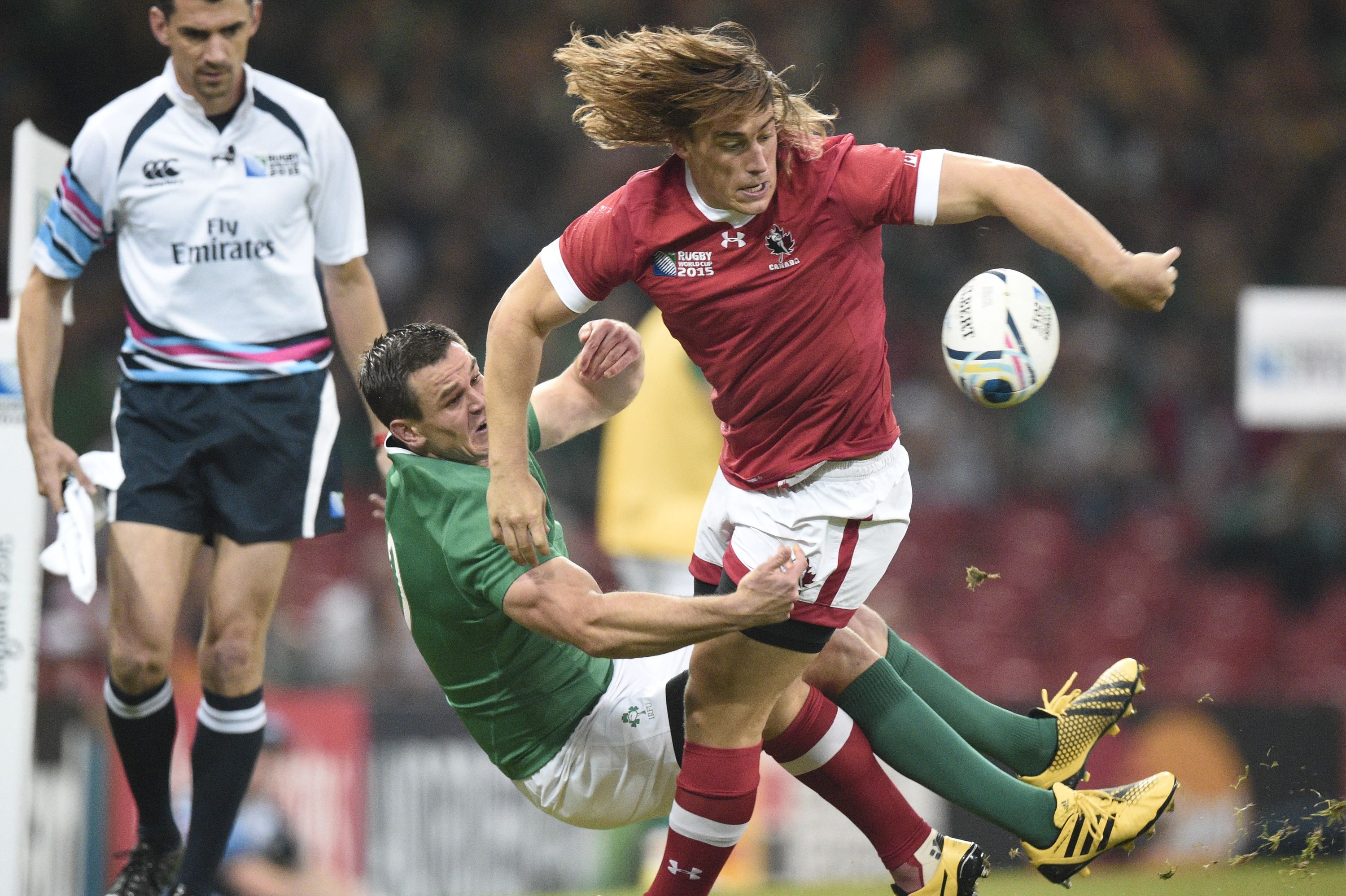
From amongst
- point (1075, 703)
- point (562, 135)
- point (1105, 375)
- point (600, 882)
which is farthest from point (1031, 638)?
point (1075, 703)

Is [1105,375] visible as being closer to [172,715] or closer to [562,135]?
[562,135]

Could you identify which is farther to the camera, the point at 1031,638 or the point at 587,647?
the point at 1031,638

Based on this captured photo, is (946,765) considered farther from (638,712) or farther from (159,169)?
(159,169)

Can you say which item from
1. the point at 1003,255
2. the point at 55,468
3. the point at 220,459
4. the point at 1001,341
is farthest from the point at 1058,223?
the point at 1003,255

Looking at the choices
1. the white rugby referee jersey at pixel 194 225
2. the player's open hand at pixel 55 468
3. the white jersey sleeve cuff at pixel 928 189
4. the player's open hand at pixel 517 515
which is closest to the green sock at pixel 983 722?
the player's open hand at pixel 517 515

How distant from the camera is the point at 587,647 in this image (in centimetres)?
331

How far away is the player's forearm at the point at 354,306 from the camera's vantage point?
14.8 feet

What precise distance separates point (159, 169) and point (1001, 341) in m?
2.38

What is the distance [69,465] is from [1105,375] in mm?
7525

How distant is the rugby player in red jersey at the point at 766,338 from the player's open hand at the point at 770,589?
0.27 metres

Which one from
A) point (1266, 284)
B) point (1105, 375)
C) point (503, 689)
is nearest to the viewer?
point (503, 689)

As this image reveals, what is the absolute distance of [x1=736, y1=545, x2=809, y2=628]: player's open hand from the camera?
10.4ft

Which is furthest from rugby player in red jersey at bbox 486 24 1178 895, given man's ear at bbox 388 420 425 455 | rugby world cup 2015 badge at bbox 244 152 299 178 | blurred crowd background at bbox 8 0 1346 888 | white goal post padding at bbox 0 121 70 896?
blurred crowd background at bbox 8 0 1346 888

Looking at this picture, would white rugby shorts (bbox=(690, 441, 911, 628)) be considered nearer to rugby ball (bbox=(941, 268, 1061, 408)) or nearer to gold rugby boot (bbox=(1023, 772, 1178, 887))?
rugby ball (bbox=(941, 268, 1061, 408))
